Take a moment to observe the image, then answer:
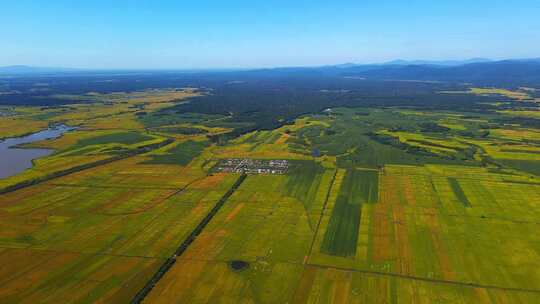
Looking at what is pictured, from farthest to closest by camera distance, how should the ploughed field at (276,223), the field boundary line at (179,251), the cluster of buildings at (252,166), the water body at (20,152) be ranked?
the water body at (20,152) → the cluster of buildings at (252,166) → the ploughed field at (276,223) → the field boundary line at (179,251)

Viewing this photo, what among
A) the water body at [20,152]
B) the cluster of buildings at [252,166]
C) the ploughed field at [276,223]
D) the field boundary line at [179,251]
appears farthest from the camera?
the water body at [20,152]

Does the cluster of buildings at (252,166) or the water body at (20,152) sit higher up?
the water body at (20,152)

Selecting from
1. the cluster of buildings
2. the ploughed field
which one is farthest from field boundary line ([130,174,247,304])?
the cluster of buildings

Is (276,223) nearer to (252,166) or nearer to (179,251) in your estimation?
(179,251)

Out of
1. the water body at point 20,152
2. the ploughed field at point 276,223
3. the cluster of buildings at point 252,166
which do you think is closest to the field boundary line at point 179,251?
the ploughed field at point 276,223

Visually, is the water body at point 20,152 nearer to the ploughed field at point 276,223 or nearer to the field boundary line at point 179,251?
the ploughed field at point 276,223

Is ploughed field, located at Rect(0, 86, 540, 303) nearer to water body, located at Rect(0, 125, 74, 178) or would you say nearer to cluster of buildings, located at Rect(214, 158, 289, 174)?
cluster of buildings, located at Rect(214, 158, 289, 174)

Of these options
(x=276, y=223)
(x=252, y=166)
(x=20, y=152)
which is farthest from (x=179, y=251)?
(x=20, y=152)
